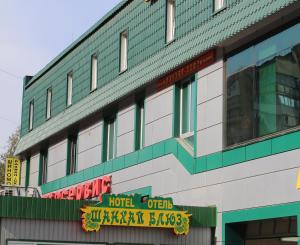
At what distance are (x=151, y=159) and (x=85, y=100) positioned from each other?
6.11m

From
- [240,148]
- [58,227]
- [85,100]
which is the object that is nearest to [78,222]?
[58,227]

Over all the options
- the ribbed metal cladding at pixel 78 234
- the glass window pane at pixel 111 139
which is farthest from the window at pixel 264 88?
the glass window pane at pixel 111 139

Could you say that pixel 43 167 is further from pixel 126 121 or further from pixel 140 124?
pixel 140 124

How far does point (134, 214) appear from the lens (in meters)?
16.3

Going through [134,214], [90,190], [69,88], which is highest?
[69,88]

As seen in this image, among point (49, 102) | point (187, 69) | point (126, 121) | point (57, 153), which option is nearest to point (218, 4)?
point (187, 69)

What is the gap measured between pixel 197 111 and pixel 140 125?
13.3ft

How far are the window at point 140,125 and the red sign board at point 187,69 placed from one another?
1.53m

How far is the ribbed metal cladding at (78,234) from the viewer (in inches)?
601

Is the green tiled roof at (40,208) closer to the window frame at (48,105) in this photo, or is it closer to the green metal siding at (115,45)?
the green metal siding at (115,45)

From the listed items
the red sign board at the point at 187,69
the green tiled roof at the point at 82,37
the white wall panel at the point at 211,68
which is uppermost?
the green tiled roof at the point at 82,37

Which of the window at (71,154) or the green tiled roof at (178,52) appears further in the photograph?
the window at (71,154)

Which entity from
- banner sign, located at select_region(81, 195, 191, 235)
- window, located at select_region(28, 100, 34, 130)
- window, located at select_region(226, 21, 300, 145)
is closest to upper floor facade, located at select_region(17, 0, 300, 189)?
window, located at select_region(226, 21, 300, 145)

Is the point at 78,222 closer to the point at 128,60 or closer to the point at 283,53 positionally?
the point at 283,53
